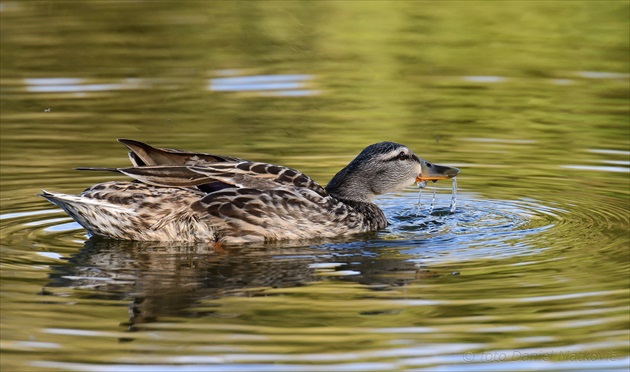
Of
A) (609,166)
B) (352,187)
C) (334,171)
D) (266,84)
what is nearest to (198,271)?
(352,187)

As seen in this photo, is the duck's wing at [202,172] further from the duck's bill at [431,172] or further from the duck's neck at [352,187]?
the duck's bill at [431,172]

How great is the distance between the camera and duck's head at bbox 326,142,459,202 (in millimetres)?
11172

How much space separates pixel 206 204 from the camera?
1011 centimetres

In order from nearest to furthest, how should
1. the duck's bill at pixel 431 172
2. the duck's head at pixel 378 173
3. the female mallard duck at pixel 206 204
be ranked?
the female mallard duck at pixel 206 204 → the duck's head at pixel 378 173 → the duck's bill at pixel 431 172

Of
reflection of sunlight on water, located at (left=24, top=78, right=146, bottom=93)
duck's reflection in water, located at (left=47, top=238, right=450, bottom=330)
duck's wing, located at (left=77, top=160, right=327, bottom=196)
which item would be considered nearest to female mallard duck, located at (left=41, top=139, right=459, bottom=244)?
duck's wing, located at (left=77, top=160, right=327, bottom=196)

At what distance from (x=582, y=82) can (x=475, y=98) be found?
1.75m

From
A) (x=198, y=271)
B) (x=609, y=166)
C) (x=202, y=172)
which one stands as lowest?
(x=198, y=271)

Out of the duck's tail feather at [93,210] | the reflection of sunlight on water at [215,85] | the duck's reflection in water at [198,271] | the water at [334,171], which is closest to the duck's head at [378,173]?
the water at [334,171]

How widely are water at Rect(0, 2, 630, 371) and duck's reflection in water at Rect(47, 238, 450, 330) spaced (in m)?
0.03

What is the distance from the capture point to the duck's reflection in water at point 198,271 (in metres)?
8.45

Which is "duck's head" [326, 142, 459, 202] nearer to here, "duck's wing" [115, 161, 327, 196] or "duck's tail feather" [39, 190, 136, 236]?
"duck's wing" [115, 161, 327, 196]

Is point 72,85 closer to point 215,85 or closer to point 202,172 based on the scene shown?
point 215,85

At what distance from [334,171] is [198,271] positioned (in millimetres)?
3886

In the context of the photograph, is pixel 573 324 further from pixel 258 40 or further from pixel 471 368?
pixel 258 40
